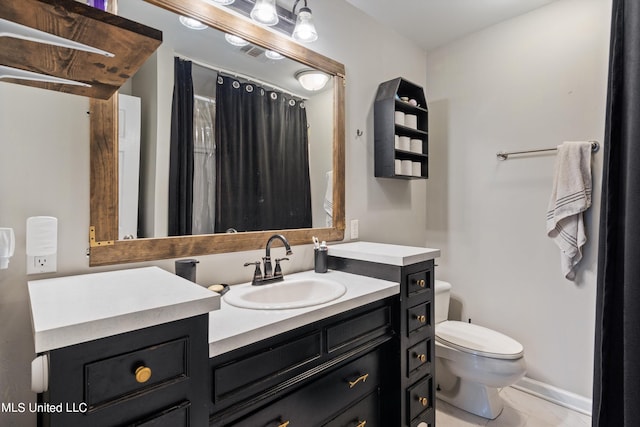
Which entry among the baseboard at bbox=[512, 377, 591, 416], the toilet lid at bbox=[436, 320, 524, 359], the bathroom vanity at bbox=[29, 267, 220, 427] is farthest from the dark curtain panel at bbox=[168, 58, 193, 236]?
the baseboard at bbox=[512, 377, 591, 416]

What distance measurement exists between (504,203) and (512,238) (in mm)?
252

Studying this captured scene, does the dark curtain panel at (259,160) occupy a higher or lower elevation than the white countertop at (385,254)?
higher

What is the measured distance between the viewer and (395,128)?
2.15 metres

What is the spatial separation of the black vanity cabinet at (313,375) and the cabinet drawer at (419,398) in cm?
13

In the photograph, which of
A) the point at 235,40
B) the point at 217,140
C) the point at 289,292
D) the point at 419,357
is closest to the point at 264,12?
the point at 235,40

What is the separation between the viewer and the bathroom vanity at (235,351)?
69cm

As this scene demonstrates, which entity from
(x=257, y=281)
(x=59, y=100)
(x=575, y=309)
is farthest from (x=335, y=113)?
(x=575, y=309)

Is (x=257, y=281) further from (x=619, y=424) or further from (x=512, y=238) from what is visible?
(x=512, y=238)

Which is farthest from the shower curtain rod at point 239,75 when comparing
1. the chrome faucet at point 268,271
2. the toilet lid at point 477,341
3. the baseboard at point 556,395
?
the baseboard at point 556,395

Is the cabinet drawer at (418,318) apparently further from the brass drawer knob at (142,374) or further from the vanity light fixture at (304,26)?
the vanity light fixture at (304,26)

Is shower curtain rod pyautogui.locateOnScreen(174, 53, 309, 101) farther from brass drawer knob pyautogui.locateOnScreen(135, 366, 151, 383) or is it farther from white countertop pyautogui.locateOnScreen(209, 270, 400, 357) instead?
brass drawer knob pyautogui.locateOnScreen(135, 366, 151, 383)

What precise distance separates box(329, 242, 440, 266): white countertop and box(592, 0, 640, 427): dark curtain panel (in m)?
0.83

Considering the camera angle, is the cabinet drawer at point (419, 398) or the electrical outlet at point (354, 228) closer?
the cabinet drawer at point (419, 398)

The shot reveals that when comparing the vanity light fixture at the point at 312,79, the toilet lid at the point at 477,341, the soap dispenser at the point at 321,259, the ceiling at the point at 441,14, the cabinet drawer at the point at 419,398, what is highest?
the ceiling at the point at 441,14
